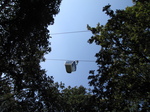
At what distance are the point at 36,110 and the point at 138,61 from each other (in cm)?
760

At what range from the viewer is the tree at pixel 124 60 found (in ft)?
27.0

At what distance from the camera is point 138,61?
9.42 meters

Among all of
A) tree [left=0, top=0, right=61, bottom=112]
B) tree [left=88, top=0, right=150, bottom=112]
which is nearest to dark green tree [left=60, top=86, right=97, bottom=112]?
tree [left=88, top=0, right=150, bottom=112]

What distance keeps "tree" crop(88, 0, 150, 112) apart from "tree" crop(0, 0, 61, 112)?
363 cm

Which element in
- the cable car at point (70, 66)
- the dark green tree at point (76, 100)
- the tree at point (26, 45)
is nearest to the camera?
the dark green tree at point (76, 100)

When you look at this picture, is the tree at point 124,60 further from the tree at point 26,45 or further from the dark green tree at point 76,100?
the tree at point 26,45

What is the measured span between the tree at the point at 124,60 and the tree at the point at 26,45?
3.63 metres

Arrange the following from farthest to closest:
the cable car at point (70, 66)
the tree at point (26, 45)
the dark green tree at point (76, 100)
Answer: the cable car at point (70, 66)
the tree at point (26, 45)
the dark green tree at point (76, 100)

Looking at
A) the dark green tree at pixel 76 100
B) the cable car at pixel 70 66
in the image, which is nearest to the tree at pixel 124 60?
the dark green tree at pixel 76 100

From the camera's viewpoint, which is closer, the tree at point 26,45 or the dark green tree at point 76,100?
the dark green tree at point 76,100

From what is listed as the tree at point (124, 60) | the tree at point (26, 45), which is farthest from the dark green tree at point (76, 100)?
the tree at point (26, 45)

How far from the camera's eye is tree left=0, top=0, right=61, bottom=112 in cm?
872

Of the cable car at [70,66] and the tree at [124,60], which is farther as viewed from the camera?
the cable car at [70,66]

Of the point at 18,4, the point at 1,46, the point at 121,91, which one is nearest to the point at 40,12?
the point at 18,4
